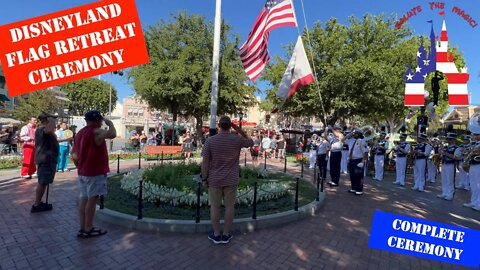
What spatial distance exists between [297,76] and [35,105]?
36845 mm

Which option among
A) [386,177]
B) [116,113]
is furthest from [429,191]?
[116,113]

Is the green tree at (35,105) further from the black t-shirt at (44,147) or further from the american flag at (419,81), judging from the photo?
the american flag at (419,81)

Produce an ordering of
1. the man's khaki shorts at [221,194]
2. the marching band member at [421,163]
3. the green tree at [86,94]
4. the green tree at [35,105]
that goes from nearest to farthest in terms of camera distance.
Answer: the man's khaki shorts at [221,194] < the marching band member at [421,163] < the green tree at [35,105] < the green tree at [86,94]

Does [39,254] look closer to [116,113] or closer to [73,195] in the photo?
[73,195]

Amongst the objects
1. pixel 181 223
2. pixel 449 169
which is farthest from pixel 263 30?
pixel 449 169

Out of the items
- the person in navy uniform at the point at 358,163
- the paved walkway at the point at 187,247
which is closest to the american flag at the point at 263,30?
the person in navy uniform at the point at 358,163

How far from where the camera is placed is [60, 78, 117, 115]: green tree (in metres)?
51.6

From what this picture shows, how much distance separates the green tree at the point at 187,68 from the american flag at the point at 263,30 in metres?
15.6

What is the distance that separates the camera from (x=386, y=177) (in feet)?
43.5

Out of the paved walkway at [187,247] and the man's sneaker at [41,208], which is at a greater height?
the man's sneaker at [41,208]

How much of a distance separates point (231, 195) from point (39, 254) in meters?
2.86

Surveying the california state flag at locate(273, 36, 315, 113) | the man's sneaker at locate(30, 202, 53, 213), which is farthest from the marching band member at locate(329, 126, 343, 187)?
the man's sneaker at locate(30, 202, 53, 213)

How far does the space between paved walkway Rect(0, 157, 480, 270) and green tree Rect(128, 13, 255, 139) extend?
61.6ft

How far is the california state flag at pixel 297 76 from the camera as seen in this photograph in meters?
9.05
